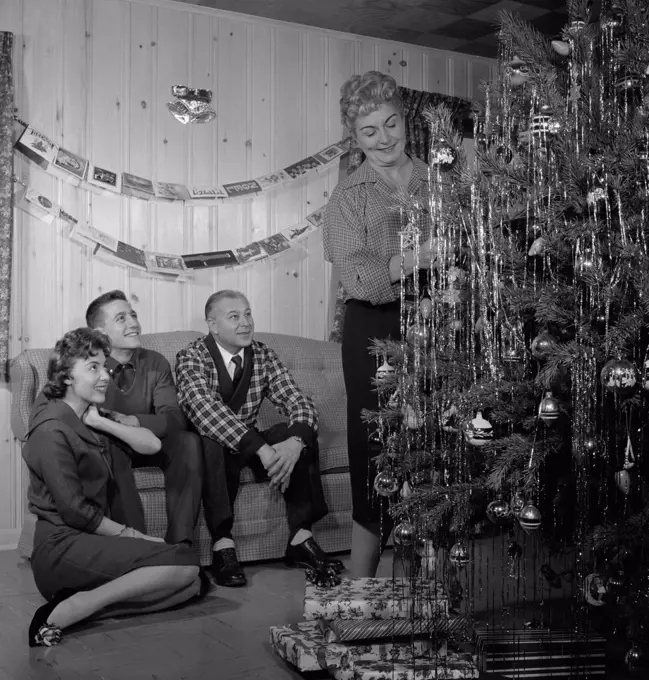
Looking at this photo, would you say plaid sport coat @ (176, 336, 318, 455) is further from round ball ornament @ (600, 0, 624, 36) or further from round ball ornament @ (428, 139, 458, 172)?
round ball ornament @ (600, 0, 624, 36)

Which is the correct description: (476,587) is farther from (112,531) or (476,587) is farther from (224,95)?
(224,95)

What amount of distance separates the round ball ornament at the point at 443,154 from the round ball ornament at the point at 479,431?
630 mm

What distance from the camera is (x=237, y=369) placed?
384 cm

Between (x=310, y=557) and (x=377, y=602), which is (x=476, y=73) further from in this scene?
(x=377, y=602)

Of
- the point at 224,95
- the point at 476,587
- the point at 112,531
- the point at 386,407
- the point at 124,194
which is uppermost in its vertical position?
the point at 224,95

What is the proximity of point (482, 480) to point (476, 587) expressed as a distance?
1205 millimetres

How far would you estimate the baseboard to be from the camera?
4.14 meters

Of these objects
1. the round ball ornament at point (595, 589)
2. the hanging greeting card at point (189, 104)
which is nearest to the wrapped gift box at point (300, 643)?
the round ball ornament at point (595, 589)

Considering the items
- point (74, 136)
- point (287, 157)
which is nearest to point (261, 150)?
point (287, 157)

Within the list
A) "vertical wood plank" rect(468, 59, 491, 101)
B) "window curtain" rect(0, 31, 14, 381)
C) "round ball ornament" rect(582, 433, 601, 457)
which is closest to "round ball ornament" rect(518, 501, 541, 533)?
"round ball ornament" rect(582, 433, 601, 457)

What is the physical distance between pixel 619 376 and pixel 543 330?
25 centimetres

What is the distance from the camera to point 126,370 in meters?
3.69

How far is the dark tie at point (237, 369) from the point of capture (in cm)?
383

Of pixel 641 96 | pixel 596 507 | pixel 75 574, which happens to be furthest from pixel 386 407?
pixel 75 574
